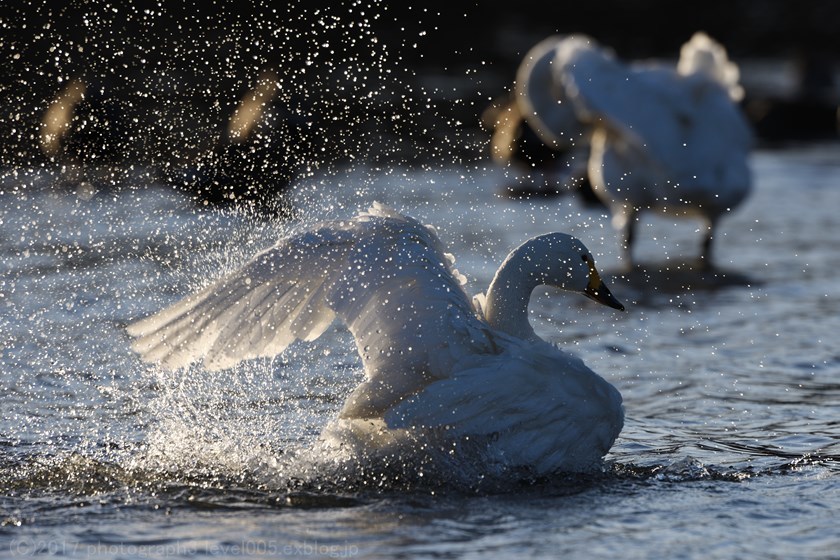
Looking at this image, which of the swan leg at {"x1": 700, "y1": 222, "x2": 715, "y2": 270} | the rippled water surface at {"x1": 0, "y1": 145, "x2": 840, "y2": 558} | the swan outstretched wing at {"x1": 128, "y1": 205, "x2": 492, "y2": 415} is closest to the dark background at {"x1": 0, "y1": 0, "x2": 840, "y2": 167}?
the rippled water surface at {"x1": 0, "y1": 145, "x2": 840, "y2": 558}

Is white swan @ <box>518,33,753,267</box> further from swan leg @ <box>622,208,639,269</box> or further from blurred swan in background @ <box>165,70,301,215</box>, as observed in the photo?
blurred swan in background @ <box>165,70,301,215</box>

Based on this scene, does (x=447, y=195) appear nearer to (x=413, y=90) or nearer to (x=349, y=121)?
(x=349, y=121)

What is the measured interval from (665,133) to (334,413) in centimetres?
561

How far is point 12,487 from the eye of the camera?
18.7 feet

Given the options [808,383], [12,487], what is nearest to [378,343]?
[12,487]

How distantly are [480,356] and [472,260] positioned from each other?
5.32 metres

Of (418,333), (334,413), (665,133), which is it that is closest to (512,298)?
(418,333)

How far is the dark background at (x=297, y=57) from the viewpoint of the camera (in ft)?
44.5

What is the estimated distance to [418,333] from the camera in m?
5.71

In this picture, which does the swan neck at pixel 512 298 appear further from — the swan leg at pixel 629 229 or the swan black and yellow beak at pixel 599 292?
the swan leg at pixel 629 229

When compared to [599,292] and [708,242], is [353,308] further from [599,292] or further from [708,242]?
[708,242]

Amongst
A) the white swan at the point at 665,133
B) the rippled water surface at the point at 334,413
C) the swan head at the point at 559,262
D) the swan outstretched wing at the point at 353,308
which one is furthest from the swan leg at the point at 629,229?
the swan outstretched wing at the point at 353,308

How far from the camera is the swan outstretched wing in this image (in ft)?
18.8

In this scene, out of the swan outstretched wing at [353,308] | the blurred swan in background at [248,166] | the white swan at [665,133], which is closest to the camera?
the swan outstretched wing at [353,308]
